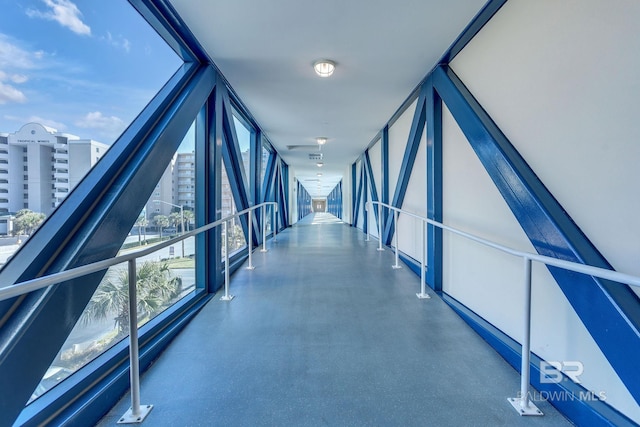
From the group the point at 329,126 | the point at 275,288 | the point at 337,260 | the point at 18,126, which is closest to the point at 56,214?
the point at 18,126

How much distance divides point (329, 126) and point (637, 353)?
518 cm

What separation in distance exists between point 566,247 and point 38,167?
2593mm

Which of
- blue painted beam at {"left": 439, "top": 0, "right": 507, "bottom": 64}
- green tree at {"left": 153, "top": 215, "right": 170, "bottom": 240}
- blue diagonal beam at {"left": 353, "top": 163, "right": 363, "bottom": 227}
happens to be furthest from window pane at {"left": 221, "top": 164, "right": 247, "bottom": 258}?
blue diagonal beam at {"left": 353, "top": 163, "right": 363, "bottom": 227}

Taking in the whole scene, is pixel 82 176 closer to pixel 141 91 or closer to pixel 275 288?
pixel 141 91

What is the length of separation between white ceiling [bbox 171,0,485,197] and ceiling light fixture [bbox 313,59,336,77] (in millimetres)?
65

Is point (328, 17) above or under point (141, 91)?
above

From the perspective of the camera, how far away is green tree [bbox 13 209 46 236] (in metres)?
1.31

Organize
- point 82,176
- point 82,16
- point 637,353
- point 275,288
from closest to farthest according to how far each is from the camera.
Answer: point 637,353
point 82,16
point 82,176
point 275,288

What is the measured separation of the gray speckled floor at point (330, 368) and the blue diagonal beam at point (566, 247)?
1.51ft

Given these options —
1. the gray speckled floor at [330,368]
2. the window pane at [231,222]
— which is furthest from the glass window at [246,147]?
the gray speckled floor at [330,368]

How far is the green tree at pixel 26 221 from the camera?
1.31 m

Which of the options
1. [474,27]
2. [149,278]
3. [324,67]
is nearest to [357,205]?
[324,67]

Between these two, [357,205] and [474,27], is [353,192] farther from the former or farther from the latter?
[474,27]

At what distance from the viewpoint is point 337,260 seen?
183 inches
